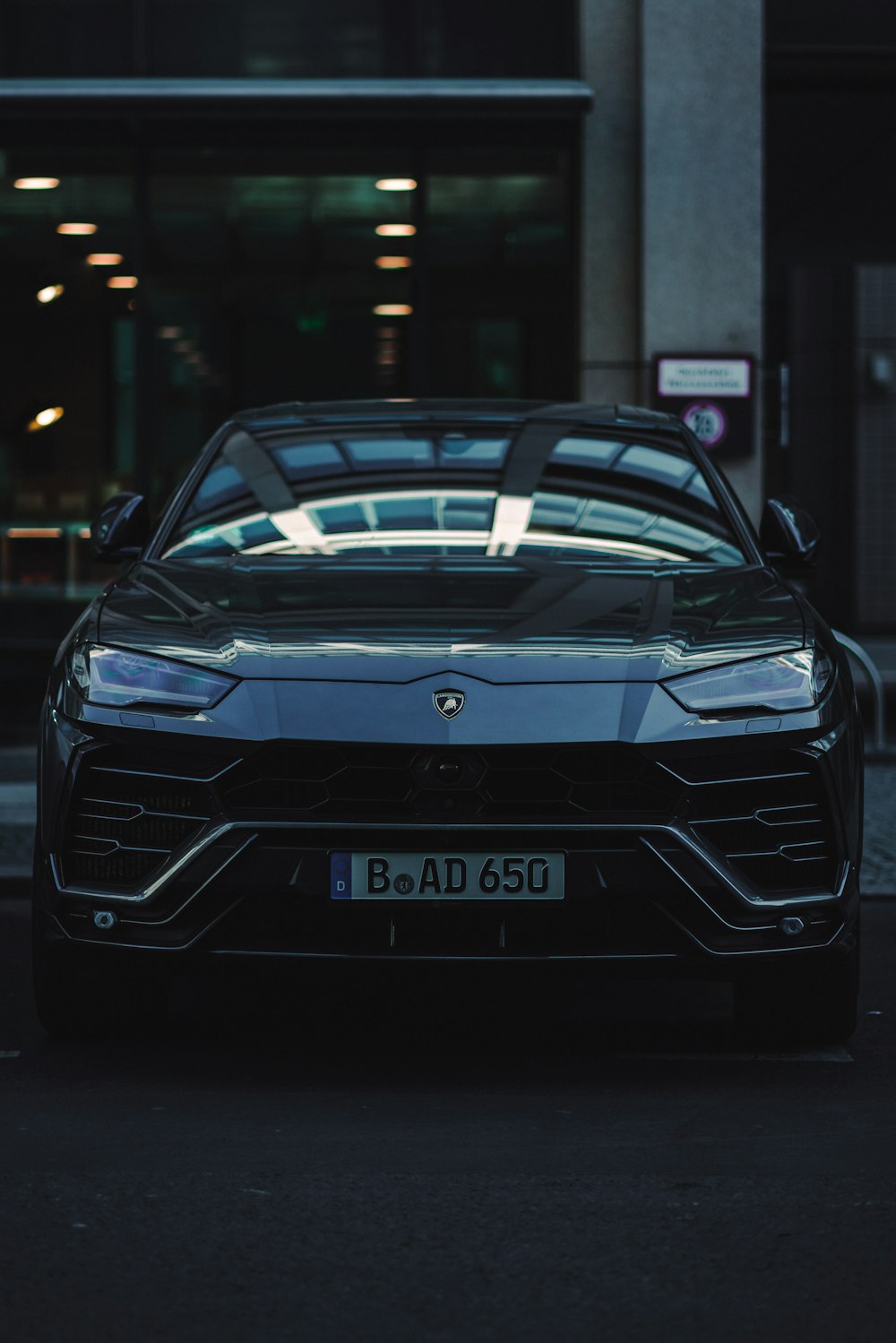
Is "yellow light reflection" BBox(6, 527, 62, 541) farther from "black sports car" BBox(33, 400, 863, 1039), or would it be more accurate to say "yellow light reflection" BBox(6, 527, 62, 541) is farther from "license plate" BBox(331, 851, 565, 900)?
"license plate" BBox(331, 851, 565, 900)

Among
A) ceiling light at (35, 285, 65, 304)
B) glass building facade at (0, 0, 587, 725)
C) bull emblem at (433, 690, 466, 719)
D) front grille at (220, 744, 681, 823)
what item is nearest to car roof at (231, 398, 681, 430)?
bull emblem at (433, 690, 466, 719)

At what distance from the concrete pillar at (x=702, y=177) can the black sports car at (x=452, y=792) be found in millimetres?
9462

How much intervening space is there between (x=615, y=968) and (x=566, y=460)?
2.01 meters

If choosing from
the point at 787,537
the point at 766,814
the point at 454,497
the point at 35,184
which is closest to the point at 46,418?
the point at 35,184

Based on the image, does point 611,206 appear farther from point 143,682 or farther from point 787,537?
point 143,682

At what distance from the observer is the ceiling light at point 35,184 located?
14.7 metres

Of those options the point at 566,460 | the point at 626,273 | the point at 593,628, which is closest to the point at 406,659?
the point at 593,628

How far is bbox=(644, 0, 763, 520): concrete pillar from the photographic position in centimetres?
1427

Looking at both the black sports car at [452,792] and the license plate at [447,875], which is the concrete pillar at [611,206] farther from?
the license plate at [447,875]

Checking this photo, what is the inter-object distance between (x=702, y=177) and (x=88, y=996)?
10406mm

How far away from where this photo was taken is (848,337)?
668 inches

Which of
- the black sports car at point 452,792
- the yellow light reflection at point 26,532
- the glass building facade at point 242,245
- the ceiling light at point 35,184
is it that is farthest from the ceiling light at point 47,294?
the black sports car at point 452,792

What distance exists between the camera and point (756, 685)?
15.5 ft

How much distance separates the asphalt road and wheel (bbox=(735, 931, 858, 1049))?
2.6 inches
